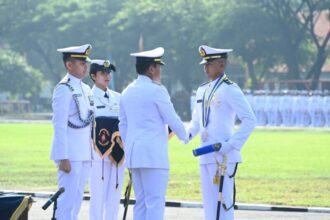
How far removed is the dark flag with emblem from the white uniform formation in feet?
128

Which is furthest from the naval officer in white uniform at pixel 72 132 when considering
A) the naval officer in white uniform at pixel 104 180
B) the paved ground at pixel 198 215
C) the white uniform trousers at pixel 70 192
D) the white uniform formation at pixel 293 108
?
the white uniform formation at pixel 293 108

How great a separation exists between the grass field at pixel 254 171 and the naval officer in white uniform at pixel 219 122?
554 centimetres

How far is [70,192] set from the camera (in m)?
10.4

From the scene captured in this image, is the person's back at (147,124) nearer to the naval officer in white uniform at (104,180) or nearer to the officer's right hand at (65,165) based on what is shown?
the officer's right hand at (65,165)

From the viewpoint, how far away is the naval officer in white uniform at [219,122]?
33.0ft

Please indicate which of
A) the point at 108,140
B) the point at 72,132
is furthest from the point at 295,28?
the point at 72,132

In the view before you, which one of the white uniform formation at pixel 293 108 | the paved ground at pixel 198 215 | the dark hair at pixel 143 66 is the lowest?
the white uniform formation at pixel 293 108

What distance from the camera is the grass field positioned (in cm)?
1700

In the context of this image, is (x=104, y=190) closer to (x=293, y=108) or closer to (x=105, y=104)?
(x=105, y=104)

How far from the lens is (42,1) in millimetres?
77625

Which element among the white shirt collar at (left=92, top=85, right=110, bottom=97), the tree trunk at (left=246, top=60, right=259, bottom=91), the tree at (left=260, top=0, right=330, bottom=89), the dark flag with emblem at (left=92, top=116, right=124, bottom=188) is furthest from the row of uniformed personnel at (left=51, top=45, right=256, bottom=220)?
the tree trunk at (left=246, top=60, right=259, bottom=91)

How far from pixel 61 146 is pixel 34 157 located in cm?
1636

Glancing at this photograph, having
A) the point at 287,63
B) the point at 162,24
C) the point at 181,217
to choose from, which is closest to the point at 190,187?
the point at 181,217

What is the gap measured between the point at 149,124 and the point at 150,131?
6cm
